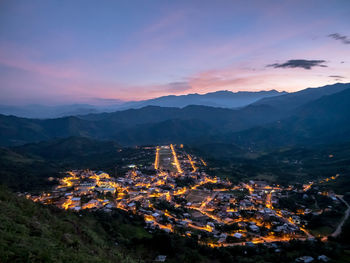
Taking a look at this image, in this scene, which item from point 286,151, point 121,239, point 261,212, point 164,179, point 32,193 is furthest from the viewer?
point 286,151

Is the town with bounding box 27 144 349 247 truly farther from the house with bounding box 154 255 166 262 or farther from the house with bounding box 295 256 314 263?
the house with bounding box 154 255 166 262

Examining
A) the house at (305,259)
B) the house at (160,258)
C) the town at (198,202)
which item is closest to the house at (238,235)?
the town at (198,202)

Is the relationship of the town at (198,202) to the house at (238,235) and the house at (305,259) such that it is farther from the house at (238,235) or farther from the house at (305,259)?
the house at (305,259)

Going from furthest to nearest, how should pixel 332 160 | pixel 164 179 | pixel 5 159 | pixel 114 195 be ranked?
1. pixel 332 160
2. pixel 5 159
3. pixel 164 179
4. pixel 114 195

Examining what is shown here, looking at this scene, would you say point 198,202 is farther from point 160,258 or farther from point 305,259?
point 160,258

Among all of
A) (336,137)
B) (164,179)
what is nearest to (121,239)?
(164,179)

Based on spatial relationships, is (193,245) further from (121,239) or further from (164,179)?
(164,179)

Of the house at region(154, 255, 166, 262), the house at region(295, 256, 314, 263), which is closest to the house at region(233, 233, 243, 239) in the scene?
the house at region(295, 256, 314, 263)

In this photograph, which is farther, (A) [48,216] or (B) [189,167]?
(B) [189,167]
